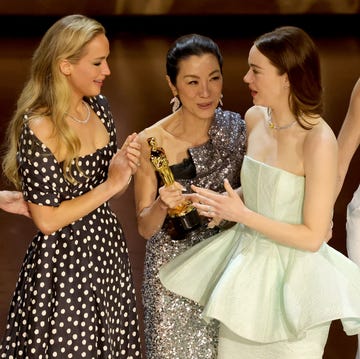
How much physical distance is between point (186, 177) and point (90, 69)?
0.72 meters

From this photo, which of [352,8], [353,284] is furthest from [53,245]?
[352,8]

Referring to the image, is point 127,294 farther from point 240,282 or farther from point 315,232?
point 315,232

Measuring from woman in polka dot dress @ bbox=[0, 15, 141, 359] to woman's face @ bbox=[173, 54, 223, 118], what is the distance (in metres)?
0.45

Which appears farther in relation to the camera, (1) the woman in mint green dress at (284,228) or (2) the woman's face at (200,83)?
(2) the woman's face at (200,83)

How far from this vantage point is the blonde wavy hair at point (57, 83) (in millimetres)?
3227

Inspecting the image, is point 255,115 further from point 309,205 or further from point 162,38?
point 162,38

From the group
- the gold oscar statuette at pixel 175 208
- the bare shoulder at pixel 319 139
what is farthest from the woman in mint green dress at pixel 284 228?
the gold oscar statuette at pixel 175 208

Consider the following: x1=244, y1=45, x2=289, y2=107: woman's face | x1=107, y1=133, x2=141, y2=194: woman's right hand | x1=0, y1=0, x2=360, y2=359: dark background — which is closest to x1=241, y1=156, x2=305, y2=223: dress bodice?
x1=244, y1=45, x2=289, y2=107: woman's face

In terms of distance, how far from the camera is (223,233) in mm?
3611

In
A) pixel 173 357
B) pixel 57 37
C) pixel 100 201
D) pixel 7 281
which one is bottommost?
pixel 7 281

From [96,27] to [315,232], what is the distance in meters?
1.12

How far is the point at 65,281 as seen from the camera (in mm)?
3326

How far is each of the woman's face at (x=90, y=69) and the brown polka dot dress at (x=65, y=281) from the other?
249mm

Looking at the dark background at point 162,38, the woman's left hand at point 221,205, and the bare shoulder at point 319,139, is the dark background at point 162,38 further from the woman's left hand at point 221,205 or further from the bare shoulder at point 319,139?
the woman's left hand at point 221,205
